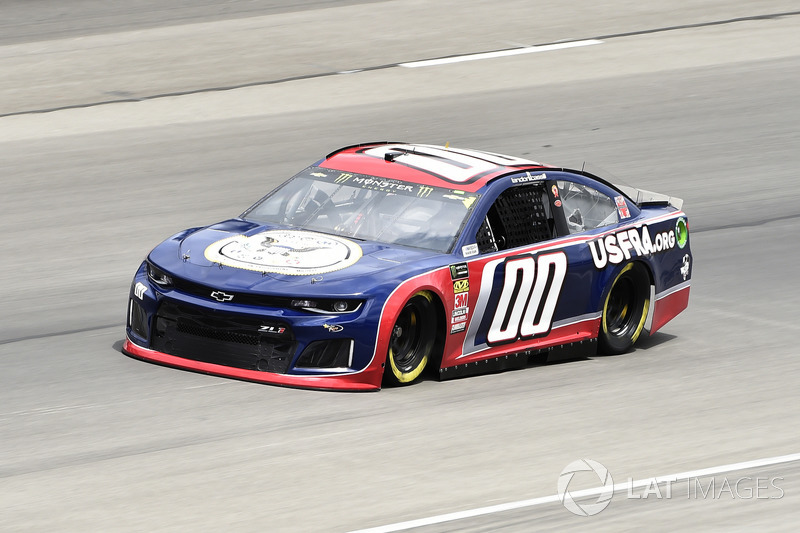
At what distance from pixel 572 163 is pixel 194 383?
28.8 ft

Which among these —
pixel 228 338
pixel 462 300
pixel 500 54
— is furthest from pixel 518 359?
pixel 500 54

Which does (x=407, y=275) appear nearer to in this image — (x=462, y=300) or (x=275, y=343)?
(x=462, y=300)

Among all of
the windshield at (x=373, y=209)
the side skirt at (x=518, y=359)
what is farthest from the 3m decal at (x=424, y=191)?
the side skirt at (x=518, y=359)

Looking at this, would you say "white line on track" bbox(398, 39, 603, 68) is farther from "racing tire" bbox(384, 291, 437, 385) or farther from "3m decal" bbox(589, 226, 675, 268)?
"racing tire" bbox(384, 291, 437, 385)

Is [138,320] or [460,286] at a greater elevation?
[460,286]

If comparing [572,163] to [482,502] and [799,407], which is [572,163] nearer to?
[799,407]

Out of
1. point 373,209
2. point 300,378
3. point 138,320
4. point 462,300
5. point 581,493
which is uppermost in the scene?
point 373,209

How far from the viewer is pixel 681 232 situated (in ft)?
35.6

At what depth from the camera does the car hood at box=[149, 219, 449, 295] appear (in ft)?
27.1

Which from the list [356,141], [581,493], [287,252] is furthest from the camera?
[356,141]

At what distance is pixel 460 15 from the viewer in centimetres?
2350

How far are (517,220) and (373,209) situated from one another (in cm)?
101

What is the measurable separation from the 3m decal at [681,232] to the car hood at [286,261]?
275 centimetres

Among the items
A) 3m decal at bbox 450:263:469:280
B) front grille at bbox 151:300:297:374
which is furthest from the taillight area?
3m decal at bbox 450:263:469:280
